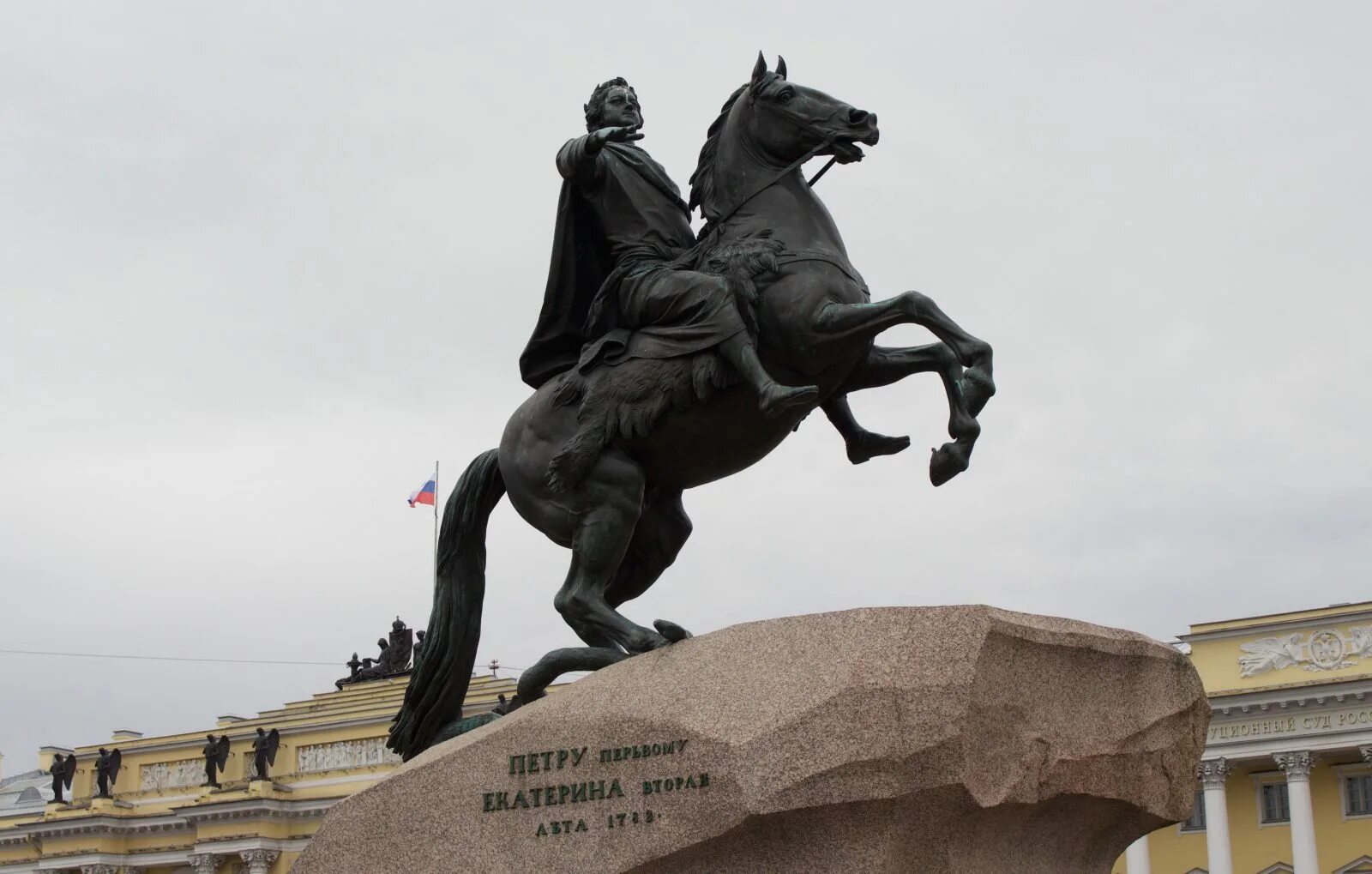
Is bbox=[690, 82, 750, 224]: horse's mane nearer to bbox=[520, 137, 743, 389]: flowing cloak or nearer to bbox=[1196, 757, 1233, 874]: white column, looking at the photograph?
bbox=[520, 137, 743, 389]: flowing cloak

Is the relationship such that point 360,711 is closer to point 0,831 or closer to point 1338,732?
point 0,831

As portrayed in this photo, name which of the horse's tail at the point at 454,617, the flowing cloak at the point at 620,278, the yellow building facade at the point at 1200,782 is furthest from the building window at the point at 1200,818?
the flowing cloak at the point at 620,278

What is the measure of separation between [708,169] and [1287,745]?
39.0 meters

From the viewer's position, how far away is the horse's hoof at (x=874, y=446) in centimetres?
648

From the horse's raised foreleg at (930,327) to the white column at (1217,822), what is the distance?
39.7 meters

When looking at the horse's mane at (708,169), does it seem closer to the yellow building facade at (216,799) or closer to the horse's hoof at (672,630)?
the horse's hoof at (672,630)

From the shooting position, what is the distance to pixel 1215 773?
4256cm

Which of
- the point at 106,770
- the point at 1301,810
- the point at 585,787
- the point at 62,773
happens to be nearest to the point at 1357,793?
the point at 1301,810

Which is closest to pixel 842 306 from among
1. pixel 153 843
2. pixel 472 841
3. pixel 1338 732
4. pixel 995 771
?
pixel 995 771

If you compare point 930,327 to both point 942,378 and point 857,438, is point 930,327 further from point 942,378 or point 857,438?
point 857,438

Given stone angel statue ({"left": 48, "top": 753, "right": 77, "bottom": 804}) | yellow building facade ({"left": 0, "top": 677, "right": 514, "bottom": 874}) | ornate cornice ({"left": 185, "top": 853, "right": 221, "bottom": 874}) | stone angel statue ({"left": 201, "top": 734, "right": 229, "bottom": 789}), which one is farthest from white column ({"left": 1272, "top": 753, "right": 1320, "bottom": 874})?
stone angel statue ({"left": 48, "top": 753, "right": 77, "bottom": 804})

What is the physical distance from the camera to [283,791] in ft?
154

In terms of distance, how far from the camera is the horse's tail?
685cm

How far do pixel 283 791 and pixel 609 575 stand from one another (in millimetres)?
43116
